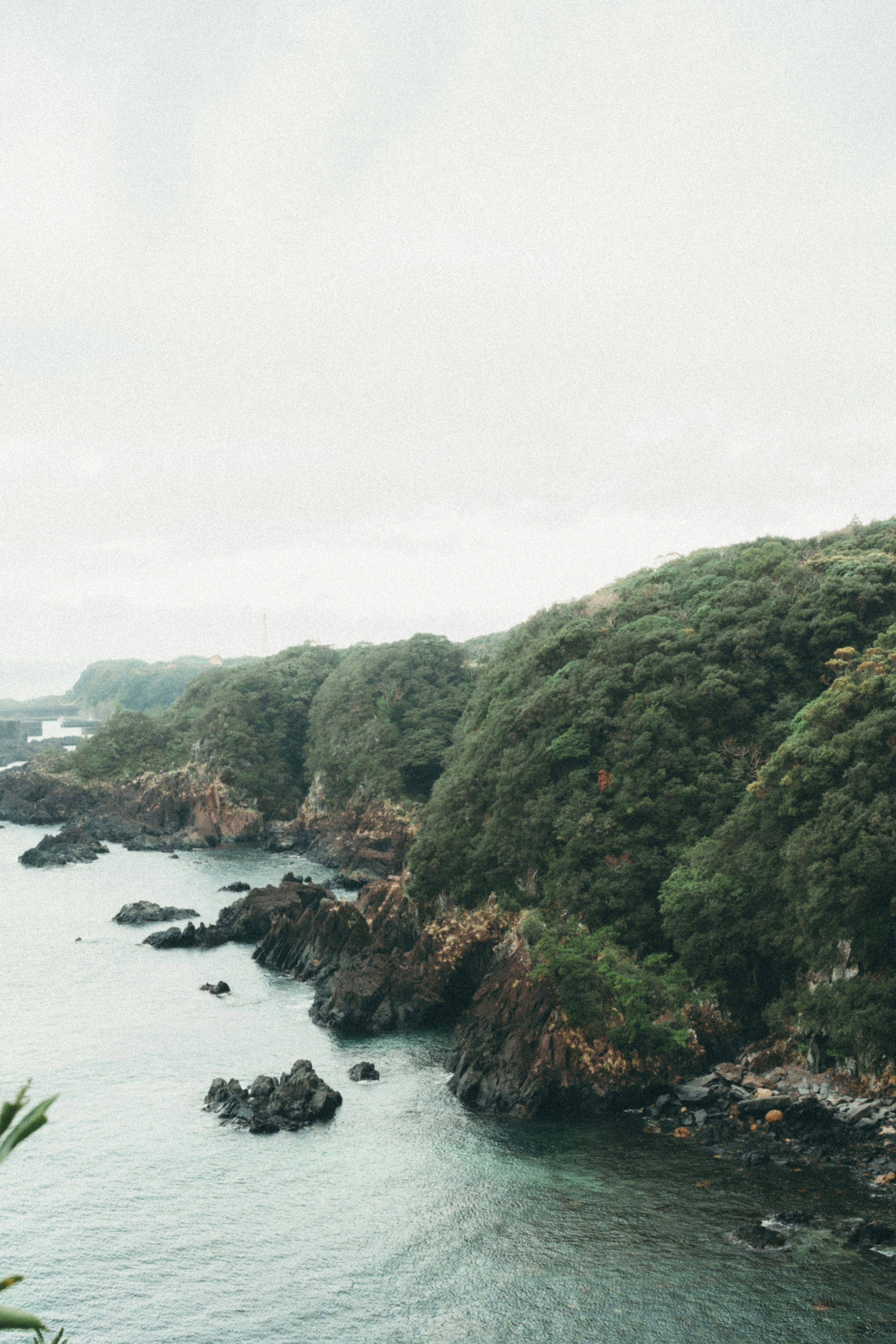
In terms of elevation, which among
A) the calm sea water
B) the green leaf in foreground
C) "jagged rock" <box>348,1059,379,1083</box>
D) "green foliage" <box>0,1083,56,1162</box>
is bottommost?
"jagged rock" <box>348,1059,379,1083</box>

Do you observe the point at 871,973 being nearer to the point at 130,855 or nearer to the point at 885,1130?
the point at 885,1130

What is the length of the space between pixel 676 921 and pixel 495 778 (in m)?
17.0

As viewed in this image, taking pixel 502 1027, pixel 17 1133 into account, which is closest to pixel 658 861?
pixel 502 1027

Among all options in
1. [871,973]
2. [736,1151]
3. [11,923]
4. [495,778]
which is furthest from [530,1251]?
[11,923]

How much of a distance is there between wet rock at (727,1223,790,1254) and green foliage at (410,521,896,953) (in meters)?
14.5

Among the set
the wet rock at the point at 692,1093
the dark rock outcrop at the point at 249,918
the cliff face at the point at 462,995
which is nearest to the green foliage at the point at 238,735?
the dark rock outcrop at the point at 249,918

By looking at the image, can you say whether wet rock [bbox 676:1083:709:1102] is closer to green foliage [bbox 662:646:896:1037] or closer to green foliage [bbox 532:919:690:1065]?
green foliage [bbox 532:919:690:1065]

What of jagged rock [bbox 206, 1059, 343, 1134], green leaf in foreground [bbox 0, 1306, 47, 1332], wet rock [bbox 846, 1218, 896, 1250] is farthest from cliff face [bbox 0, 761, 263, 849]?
green leaf in foreground [bbox 0, 1306, 47, 1332]

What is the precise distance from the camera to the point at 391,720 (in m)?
99.5

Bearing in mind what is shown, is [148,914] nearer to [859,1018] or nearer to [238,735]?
[238,735]

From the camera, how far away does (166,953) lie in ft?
195

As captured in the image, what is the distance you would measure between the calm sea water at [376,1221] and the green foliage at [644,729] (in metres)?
10.7

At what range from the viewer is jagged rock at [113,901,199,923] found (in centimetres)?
6612

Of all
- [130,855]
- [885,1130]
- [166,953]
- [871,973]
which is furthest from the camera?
[130,855]
